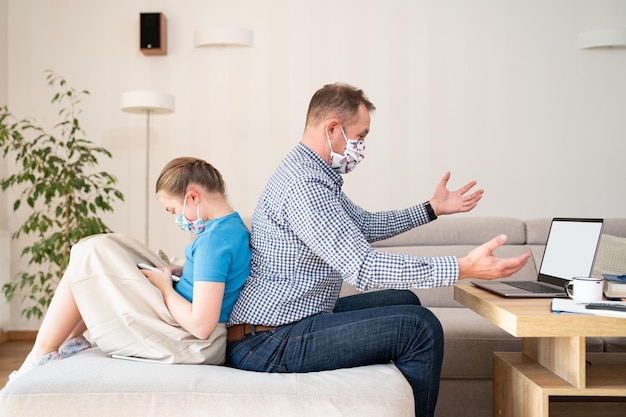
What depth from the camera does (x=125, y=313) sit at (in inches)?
67.8

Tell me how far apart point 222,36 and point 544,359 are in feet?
10.2

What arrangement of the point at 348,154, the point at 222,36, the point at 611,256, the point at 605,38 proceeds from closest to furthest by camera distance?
the point at 348,154, the point at 611,256, the point at 605,38, the point at 222,36

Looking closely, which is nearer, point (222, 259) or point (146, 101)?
point (222, 259)

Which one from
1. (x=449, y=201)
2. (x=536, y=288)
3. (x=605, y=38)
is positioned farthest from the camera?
(x=605, y=38)

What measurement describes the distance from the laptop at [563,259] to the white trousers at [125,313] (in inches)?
35.6

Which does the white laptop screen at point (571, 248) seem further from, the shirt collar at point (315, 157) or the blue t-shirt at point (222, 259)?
the blue t-shirt at point (222, 259)

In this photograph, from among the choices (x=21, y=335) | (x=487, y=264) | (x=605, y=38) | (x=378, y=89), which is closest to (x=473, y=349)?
(x=487, y=264)

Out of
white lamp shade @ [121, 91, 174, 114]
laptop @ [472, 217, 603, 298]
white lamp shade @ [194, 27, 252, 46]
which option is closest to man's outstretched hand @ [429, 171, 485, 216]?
laptop @ [472, 217, 603, 298]

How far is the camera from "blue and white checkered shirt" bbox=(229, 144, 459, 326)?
161 centimetres

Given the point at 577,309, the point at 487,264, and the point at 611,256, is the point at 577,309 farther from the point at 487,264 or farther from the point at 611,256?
the point at 611,256

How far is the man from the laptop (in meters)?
0.40

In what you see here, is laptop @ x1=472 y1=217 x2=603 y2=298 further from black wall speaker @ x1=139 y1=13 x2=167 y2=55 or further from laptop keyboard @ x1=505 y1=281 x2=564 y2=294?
black wall speaker @ x1=139 y1=13 x2=167 y2=55

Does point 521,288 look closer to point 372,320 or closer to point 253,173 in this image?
point 372,320

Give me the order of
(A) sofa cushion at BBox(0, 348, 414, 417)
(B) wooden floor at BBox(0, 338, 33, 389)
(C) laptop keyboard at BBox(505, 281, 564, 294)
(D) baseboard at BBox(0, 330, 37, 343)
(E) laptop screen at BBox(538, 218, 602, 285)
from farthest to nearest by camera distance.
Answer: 1. (D) baseboard at BBox(0, 330, 37, 343)
2. (B) wooden floor at BBox(0, 338, 33, 389)
3. (E) laptop screen at BBox(538, 218, 602, 285)
4. (C) laptop keyboard at BBox(505, 281, 564, 294)
5. (A) sofa cushion at BBox(0, 348, 414, 417)
